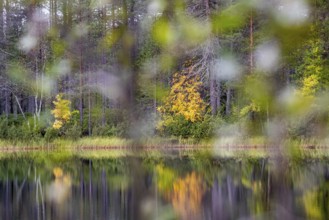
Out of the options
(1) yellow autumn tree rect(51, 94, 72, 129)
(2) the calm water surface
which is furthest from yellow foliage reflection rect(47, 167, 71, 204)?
(1) yellow autumn tree rect(51, 94, 72, 129)

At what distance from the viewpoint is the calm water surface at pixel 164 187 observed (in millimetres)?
6008

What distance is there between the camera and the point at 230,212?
6.04 meters

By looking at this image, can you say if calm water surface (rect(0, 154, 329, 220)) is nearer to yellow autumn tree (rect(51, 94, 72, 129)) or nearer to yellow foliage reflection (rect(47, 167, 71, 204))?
yellow foliage reflection (rect(47, 167, 71, 204))

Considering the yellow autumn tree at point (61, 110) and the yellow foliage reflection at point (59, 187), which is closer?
the yellow foliage reflection at point (59, 187)

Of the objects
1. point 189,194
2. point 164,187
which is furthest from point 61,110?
→ point 164,187

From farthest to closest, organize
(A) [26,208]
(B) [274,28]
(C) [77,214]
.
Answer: (A) [26,208]
(C) [77,214]
(B) [274,28]

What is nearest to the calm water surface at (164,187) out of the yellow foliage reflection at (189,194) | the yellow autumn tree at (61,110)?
the yellow foliage reflection at (189,194)

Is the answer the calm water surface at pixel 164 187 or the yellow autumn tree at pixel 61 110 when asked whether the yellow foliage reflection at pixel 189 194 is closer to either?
the calm water surface at pixel 164 187

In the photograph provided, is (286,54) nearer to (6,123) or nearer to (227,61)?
(227,61)

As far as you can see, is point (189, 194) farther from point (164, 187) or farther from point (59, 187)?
point (59, 187)

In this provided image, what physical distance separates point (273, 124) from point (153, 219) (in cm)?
24

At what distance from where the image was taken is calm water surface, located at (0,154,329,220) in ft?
19.7

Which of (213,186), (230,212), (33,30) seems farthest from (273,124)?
(213,186)

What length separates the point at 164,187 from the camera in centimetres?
669
